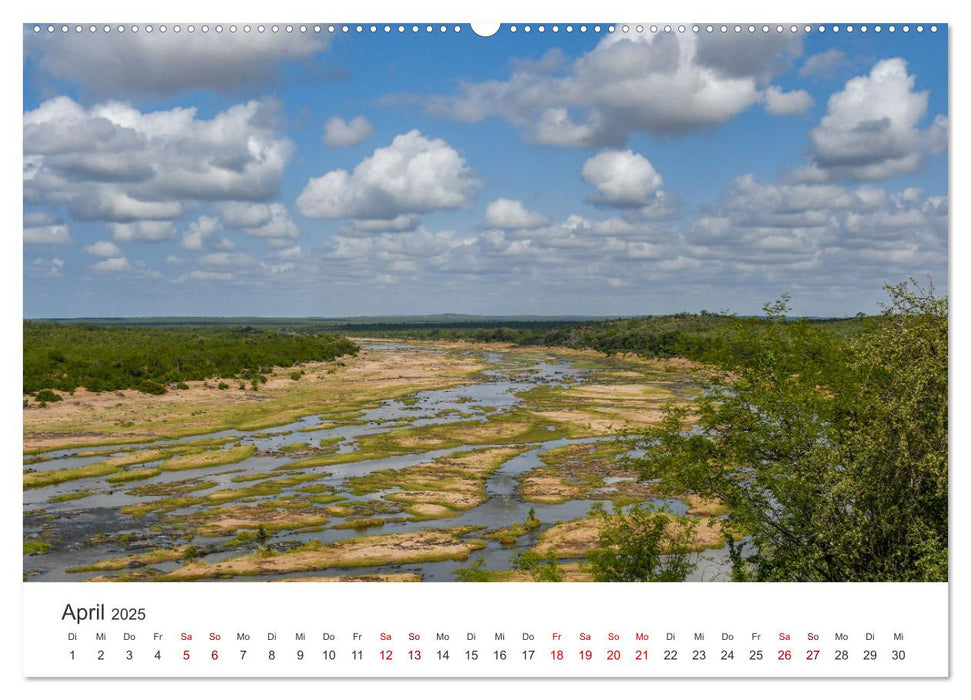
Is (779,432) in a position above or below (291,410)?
above

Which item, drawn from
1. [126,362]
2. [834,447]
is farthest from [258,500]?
[126,362]

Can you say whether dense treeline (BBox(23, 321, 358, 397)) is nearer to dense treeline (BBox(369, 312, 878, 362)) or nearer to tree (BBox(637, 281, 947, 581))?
dense treeline (BBox(369, 312, 878, 362))

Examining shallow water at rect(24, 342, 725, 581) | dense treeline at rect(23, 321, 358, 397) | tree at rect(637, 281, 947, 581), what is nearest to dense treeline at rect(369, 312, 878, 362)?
tree at rect(637, 281, 947, 581)

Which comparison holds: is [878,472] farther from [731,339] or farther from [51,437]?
[51,437]

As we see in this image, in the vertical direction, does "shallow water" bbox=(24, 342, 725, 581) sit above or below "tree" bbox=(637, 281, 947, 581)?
below

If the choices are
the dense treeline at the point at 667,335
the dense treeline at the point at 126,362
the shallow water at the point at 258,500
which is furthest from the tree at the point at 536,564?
the dense treeline at the point at 126,362
